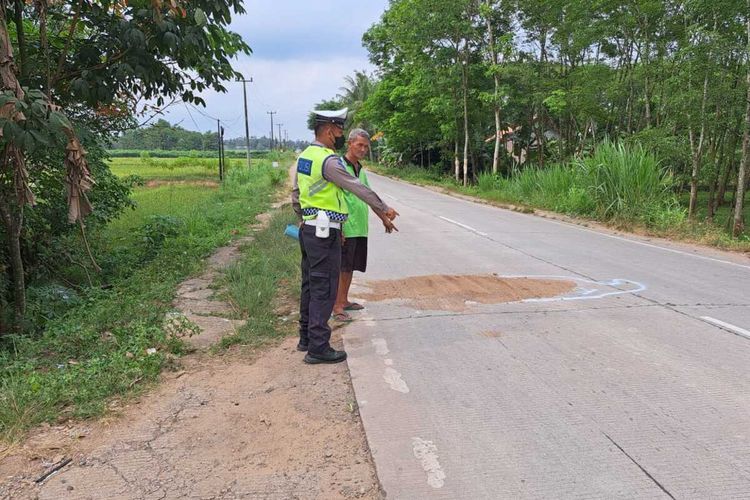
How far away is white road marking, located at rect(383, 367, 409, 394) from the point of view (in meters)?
3.80

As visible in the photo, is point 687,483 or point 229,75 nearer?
point 687,483

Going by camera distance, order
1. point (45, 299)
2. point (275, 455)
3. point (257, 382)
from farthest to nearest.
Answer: point (45, 299) → point (257, 382) → point (275, 455)

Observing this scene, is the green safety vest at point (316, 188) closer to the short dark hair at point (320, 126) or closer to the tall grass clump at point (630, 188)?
the short dark hair at point (320, 126)

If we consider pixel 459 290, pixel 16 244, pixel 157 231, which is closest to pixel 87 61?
pixel 16 244

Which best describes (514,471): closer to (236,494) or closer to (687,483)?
(687,483)

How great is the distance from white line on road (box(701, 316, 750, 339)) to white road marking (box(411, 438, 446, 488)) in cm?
345

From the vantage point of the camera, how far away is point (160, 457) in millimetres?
2982

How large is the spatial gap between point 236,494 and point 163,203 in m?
17.0

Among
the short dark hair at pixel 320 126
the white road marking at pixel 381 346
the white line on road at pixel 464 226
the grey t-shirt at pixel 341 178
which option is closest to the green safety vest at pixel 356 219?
the short dark hair at pixel 320 126

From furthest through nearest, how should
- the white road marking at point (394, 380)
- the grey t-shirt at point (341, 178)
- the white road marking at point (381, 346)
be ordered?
1. the white road marking at point (381, 346)
2. the grey t-shirt at point (341, 178)
3. the white road marking at point (394, 380)

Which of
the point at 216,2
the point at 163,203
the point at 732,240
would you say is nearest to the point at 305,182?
the point at 216,2

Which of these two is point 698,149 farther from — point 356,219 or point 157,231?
point 157,231

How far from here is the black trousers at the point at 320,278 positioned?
4.14 metres

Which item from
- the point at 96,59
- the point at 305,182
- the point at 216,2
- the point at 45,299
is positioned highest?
the point at 216,2
